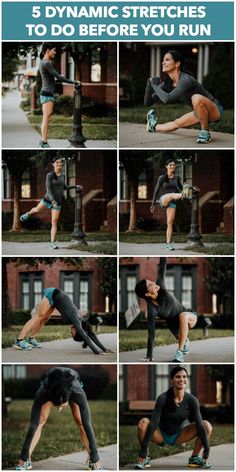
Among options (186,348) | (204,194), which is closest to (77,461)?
(186,348)

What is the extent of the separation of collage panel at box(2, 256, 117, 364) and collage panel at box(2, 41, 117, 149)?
0.97 meters

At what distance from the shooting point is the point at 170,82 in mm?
9484

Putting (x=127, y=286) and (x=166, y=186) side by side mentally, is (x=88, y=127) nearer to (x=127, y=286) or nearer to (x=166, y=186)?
(x=166, y=186)

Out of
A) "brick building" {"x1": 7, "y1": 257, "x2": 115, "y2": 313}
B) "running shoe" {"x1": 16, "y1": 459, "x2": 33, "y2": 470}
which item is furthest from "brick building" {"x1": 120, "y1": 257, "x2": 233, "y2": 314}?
"running shoe" {"x1": 16, "y1": 459, "x2": 33, "y2": 470}

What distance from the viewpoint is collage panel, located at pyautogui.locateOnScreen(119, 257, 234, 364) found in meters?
9.37

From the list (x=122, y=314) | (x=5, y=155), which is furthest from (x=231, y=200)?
(x=5, y=155)

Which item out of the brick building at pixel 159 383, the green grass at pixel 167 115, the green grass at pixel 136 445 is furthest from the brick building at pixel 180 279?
the green grass at pixel 167 115

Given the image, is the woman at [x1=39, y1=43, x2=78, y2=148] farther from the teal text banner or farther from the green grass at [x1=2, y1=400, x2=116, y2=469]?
the green grass at [x1=2, y1=400, x2=116, y2=469]

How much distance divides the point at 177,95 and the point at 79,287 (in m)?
1.73

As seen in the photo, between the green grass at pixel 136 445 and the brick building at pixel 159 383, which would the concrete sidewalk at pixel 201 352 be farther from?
the green grass at pixel 136 445

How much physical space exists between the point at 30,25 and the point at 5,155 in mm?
1047

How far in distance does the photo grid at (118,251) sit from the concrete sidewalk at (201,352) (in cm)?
1

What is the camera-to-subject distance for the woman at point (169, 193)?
9414 millimetres

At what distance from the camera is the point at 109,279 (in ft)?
30.8
